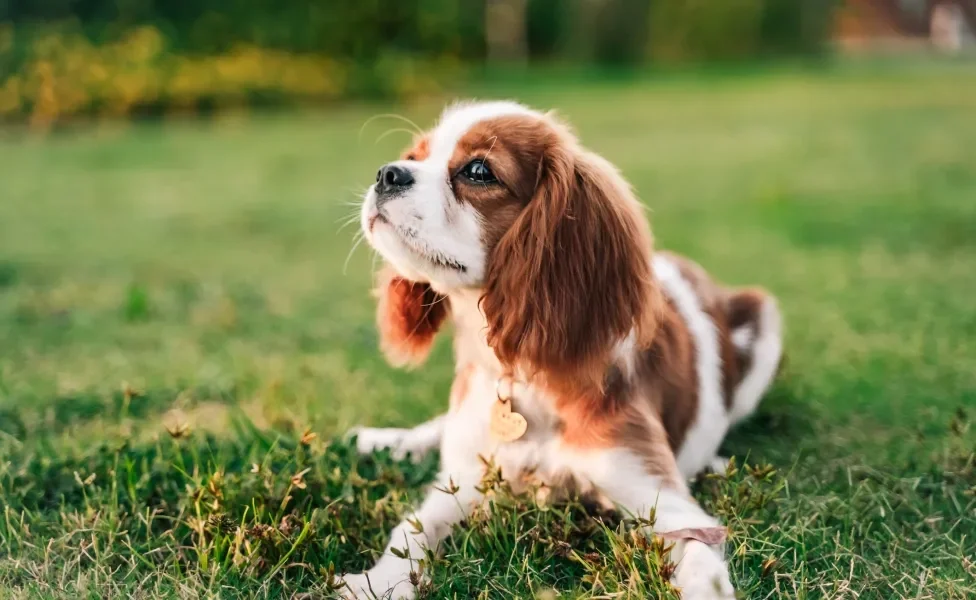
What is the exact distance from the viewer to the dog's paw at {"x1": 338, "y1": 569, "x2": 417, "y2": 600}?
101 inches

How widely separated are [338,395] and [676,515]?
2.04 meters

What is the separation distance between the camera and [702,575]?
243 cm

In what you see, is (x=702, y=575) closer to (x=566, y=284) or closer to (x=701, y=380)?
(x=566, y=284)

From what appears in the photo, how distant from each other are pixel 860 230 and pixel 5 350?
246 inches

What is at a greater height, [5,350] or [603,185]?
[603,185]

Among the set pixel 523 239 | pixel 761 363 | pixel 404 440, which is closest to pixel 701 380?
pixel 761 363

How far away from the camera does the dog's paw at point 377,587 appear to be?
2.55m

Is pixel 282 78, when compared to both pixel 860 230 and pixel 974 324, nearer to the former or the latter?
pixel 860 230

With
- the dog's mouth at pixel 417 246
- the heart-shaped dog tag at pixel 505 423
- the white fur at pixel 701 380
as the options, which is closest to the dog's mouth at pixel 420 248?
the dog's mouth at pixel 417 246

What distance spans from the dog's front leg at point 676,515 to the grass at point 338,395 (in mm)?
91

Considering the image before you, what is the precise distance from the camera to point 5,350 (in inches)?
194

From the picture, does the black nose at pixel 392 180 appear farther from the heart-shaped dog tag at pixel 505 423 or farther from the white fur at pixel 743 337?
the white fur at pixel 743 337

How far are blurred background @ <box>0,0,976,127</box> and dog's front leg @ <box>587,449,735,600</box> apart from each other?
44.2ft

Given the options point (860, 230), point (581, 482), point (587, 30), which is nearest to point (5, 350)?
point (581, 482)
